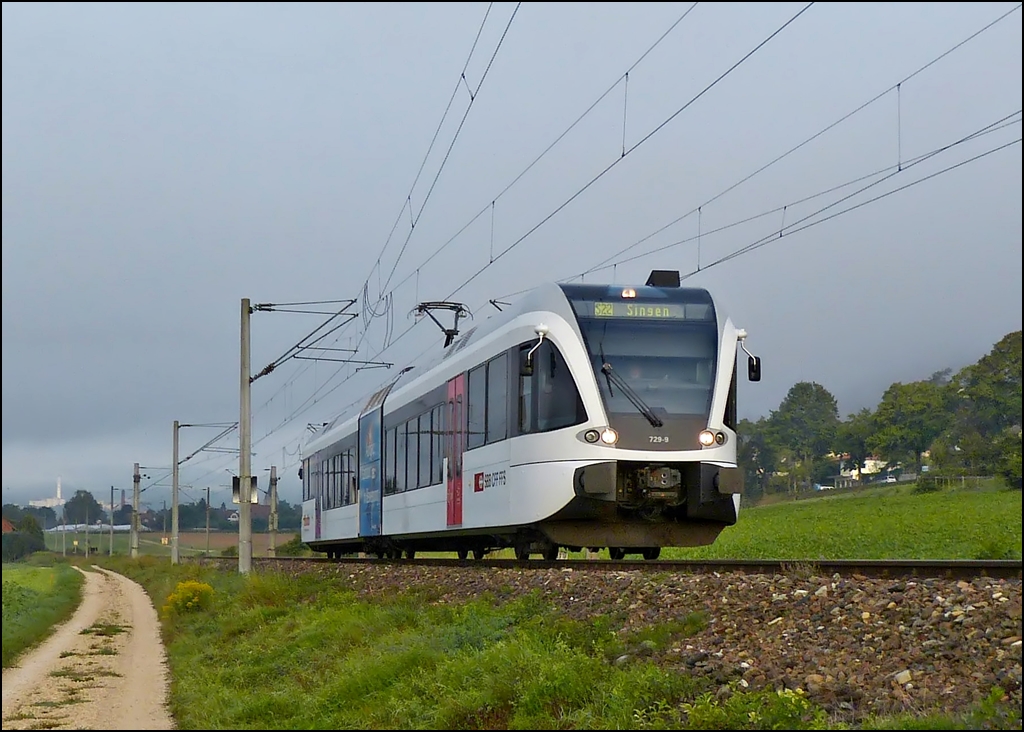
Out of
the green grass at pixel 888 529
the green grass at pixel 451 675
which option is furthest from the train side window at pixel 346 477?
the green grass at pixel 451 675

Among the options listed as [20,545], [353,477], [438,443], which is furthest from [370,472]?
[20,545]

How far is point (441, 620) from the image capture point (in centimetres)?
1405

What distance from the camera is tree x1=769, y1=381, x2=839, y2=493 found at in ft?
147

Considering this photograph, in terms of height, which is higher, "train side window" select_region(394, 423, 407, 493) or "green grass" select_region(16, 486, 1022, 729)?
"train side window" select_region(394, 423, 407, 493)

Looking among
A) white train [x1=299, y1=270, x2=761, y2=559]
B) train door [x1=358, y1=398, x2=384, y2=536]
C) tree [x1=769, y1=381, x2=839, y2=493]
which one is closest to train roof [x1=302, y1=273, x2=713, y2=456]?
white train [x1=299, y1=270, x2=761, y2=559]

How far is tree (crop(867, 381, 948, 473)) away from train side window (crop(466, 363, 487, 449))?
9655 mm

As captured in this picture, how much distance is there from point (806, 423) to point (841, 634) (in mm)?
43087

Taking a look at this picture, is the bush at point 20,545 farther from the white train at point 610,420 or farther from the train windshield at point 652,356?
the train windshield at point 652,356

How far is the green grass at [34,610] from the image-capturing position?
74.7 feet

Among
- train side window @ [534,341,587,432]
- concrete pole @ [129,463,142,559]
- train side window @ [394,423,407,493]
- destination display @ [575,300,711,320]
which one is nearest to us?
train side window @ [534,341,587,432]

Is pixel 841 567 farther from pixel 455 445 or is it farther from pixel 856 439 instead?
pixel 856 439

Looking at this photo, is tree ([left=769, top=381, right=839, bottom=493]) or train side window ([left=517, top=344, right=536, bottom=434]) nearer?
train side window ([left=517, top=344, right=536, bottom=434])

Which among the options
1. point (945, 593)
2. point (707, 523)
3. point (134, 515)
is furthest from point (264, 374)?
point (134, 515)

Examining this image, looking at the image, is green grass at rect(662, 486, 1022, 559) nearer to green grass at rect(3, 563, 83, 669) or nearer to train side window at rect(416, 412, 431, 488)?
train side window at rect(416, 412, 431, 488)
